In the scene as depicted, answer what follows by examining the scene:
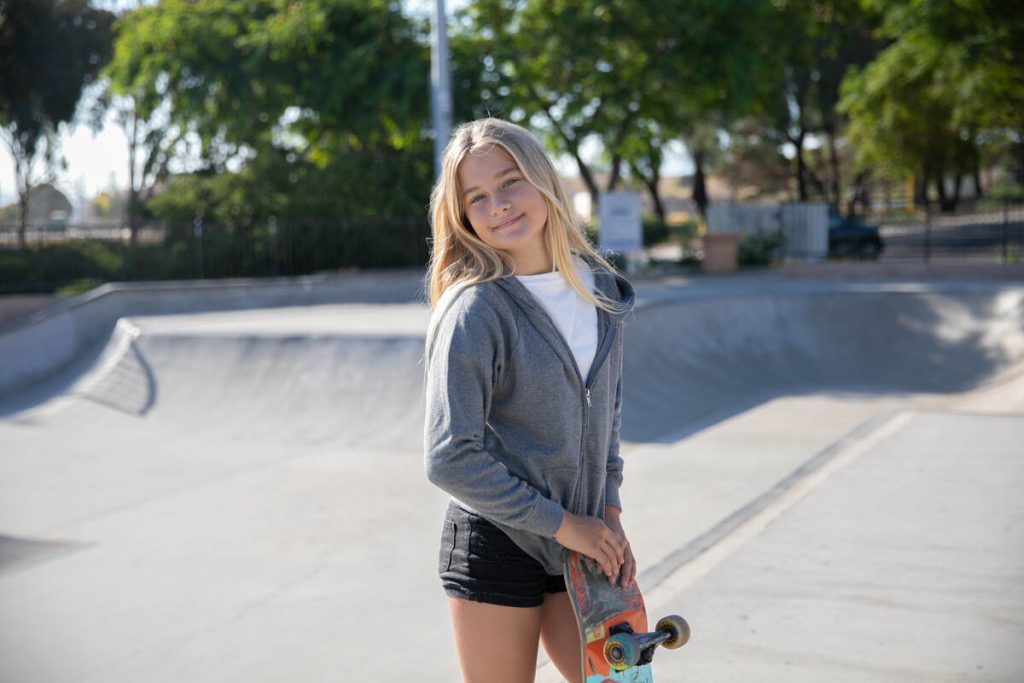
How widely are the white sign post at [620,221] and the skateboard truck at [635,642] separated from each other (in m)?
15.8

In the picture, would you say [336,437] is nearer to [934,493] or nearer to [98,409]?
[98,409]

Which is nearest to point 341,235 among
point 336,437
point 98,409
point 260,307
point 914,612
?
point 260,307

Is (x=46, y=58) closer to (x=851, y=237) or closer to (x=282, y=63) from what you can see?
(x=282, y=63)

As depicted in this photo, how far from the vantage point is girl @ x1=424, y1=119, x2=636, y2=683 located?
2.02 metres

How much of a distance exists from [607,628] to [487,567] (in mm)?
285

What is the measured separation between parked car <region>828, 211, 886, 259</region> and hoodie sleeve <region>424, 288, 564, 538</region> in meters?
25.1

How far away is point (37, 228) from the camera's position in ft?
60.4

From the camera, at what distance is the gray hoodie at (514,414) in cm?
200

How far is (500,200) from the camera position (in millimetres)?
2154

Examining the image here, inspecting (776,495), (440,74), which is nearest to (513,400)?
(776,495)

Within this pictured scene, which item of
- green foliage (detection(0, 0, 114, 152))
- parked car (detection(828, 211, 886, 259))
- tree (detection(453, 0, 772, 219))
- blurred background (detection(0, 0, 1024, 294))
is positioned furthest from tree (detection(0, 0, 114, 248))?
parked car (detection(828, 211, 886, 259))

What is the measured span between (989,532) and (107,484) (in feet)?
20.1

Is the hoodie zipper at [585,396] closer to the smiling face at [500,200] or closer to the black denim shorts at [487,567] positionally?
the black denim shorts at [487,567]

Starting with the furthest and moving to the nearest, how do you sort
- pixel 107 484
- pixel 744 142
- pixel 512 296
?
pixel 744 142 < pixel 107 484 < pixel 512 296
